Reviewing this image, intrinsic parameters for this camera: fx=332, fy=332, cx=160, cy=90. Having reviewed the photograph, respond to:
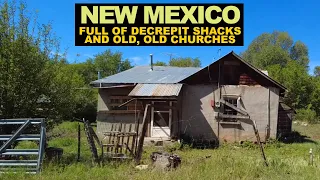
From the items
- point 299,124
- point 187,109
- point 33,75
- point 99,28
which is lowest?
point 299,124

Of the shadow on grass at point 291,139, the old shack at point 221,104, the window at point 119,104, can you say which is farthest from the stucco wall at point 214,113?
the window at point 119,104

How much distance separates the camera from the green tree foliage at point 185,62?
5972 cm

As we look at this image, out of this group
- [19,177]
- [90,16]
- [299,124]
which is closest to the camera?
[19,177]

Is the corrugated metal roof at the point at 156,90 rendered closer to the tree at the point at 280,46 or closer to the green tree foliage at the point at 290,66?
the green tree foliage at the point at 290,66

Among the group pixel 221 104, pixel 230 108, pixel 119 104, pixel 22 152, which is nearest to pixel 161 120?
pixel 119 104

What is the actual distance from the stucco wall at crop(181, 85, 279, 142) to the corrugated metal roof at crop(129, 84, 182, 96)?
1.28m

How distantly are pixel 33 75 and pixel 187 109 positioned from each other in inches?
392

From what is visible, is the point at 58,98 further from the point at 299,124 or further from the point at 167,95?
the point at 299,124

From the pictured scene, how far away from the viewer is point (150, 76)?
2086 centimetres

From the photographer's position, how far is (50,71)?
11.2 m

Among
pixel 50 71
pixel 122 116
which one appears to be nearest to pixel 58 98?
pixel 50 71

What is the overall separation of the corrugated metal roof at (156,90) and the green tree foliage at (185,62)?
41.2 meters

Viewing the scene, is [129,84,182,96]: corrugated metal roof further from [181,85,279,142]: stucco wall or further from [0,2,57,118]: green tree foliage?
[0,2,57,118]: green tree foliage

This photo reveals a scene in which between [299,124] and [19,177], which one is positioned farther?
[299,124]
